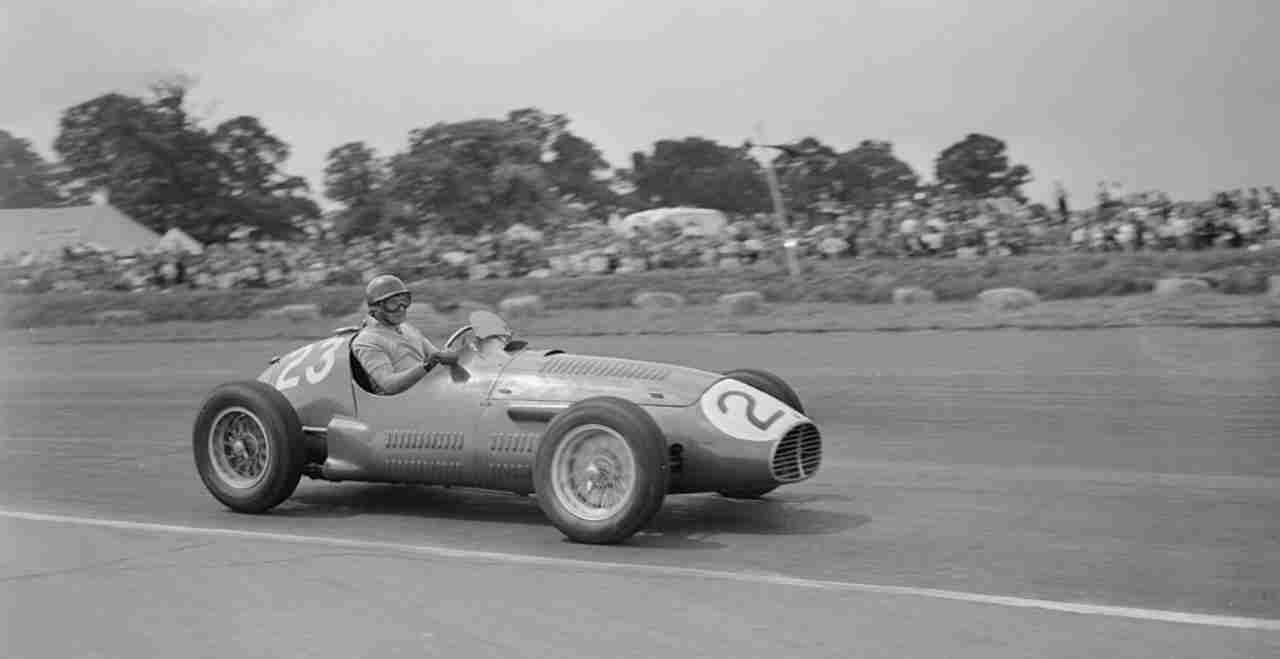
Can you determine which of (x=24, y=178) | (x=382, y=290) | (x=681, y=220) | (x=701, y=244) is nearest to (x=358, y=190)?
(x=24, y=178)

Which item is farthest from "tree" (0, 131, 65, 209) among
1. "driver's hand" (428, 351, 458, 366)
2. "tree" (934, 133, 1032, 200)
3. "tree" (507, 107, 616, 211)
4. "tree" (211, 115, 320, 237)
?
"tree" (934, 133, 1032, 200)

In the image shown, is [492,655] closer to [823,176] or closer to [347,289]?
[823,176]

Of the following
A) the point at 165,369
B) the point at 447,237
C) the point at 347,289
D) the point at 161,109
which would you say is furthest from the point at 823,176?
the point at 161,109

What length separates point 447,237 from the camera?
2000cm

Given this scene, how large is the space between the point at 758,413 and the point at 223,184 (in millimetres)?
18710

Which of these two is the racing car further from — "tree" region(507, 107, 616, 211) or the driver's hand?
"tree" region(507, 107, 616, 211)

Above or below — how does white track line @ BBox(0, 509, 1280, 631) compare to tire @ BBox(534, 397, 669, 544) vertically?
below

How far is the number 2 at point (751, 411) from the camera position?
223 inches

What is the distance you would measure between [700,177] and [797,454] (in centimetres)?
1396

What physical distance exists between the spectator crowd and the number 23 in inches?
414

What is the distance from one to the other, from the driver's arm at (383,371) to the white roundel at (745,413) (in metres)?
1.44

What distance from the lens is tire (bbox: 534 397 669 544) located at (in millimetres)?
5262

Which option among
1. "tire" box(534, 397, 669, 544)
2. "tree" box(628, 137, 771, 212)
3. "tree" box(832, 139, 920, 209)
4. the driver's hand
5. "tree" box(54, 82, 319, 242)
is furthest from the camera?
"tree" box(54, 82, 319, 242)

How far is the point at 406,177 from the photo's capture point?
20.6 meters
